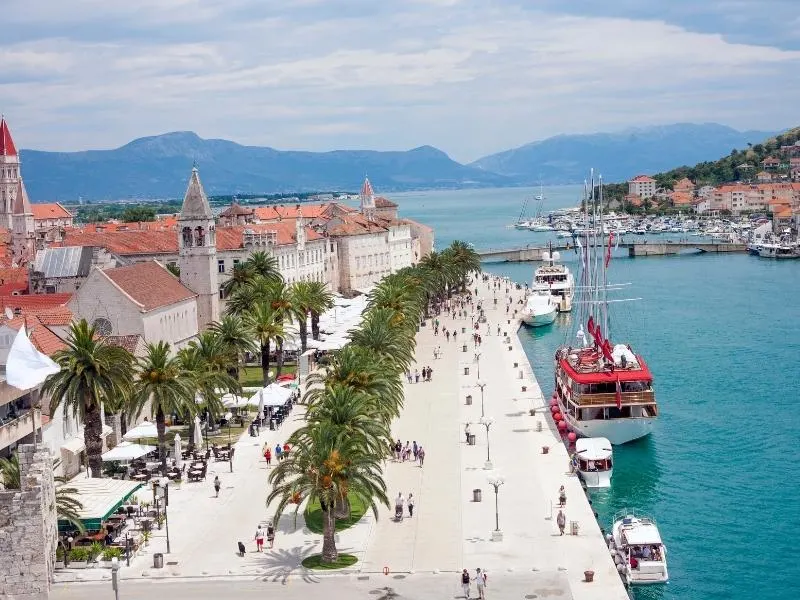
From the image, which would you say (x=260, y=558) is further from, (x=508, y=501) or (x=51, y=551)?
(x=508, y=501)

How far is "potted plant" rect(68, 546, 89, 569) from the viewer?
3950 centimetres

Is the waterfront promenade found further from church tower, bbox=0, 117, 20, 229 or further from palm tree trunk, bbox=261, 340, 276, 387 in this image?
church tower, bbox=0, 117, 20, 229

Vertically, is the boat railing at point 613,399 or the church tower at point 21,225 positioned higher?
the church tower at point 21,225

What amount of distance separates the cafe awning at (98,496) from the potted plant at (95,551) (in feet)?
1.83

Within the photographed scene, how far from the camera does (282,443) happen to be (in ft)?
195

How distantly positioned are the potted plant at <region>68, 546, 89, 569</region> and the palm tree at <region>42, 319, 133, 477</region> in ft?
31.0

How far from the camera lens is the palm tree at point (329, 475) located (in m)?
38.7

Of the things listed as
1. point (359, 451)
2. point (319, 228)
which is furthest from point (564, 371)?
Result: point (319, 228)

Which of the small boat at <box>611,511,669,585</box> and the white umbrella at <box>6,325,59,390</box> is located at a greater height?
the white umbrella at <box>6,325,59,390</box>

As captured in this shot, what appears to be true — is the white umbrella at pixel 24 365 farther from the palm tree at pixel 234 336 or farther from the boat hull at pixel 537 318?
the boat hull at pixel 537 318

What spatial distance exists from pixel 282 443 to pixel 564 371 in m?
19.0

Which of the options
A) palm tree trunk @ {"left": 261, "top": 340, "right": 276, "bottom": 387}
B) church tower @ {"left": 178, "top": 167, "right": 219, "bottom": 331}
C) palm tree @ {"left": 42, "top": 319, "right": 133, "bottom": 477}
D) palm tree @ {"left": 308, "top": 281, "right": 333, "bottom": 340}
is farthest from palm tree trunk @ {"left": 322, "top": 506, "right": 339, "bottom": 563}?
palm tree @ {"left": 308, "top": 281, "right": 333, "bottom": 340}

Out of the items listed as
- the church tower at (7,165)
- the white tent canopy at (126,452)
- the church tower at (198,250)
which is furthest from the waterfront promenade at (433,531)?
the church tower at (7,165)

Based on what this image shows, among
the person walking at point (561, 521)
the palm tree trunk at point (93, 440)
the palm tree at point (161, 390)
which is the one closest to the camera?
the person walking at point (561, 521)
